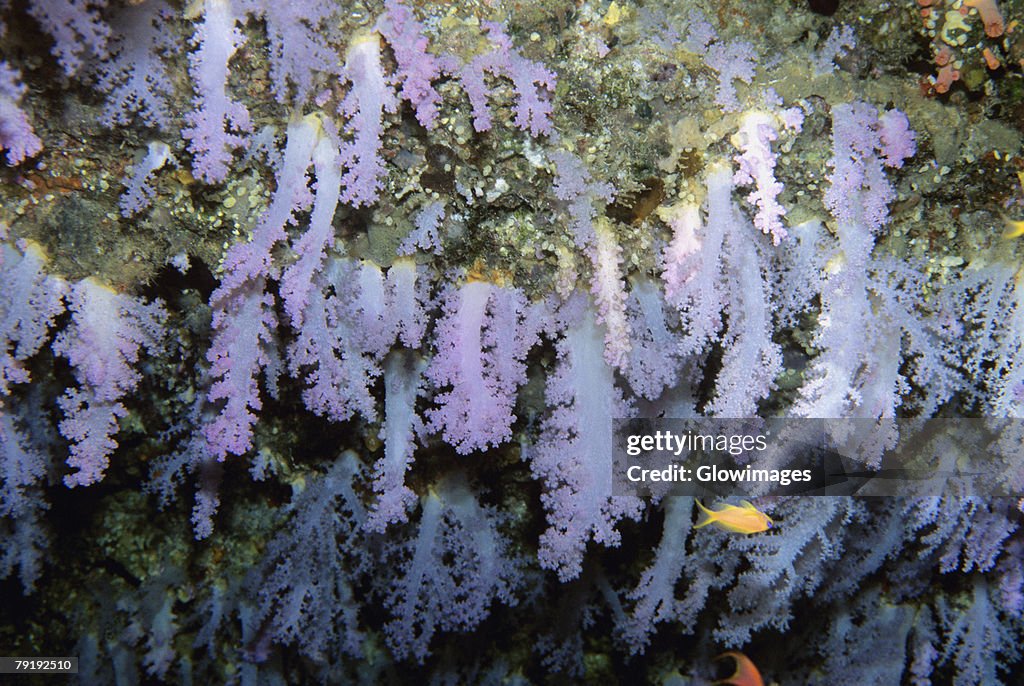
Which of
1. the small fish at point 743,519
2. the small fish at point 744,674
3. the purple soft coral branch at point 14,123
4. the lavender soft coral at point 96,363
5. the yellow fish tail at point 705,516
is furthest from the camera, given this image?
the small fish at point 744,674

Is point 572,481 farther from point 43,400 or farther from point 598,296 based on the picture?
point 43,400

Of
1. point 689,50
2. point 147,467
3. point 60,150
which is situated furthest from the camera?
point 147,467

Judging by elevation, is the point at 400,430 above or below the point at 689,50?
below

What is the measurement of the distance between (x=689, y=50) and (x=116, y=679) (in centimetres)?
422

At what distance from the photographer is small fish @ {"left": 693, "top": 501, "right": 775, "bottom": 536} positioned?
2.39 metres

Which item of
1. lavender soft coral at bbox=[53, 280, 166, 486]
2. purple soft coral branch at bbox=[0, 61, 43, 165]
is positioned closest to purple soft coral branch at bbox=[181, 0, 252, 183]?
purple soft coral branch at bbox=[0, 61, 43, 165]

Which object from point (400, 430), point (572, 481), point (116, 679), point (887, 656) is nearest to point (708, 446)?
point (572, 481)

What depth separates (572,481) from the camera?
2064 millimetres

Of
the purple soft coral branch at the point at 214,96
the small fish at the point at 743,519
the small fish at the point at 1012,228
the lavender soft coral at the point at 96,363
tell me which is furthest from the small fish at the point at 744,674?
the purple soft coral branch at the point at 214,96

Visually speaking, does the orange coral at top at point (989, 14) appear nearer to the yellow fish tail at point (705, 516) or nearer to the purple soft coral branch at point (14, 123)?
the yellow fish tail at point (705, 516)

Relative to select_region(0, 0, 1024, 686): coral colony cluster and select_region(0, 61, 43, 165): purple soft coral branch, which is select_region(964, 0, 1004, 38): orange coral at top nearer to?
select_region(0, 0, 1024, 686): coral colony cluster

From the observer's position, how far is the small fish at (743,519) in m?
2.39

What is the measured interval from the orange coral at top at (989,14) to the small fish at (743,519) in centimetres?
189

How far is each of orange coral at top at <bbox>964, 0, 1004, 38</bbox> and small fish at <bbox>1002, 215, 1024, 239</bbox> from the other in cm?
64
